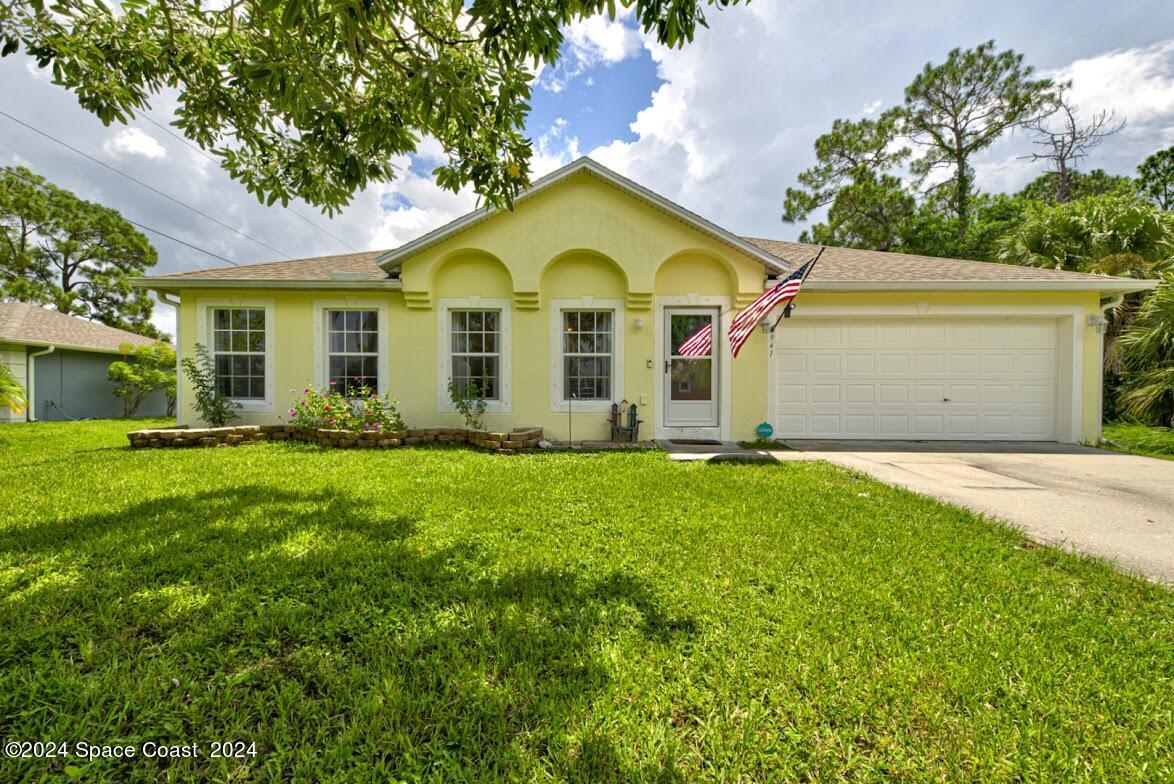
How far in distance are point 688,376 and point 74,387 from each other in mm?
20162

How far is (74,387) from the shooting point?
47.1ft

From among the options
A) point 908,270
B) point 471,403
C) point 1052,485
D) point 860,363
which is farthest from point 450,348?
point 908,270

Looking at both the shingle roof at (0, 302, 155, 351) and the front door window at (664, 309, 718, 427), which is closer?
the front door window at (664, 309, 718, 427)

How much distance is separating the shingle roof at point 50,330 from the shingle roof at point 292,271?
31.3ft

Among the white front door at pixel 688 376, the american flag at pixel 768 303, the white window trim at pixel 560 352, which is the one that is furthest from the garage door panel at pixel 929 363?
the white window trim at pixel 560 352

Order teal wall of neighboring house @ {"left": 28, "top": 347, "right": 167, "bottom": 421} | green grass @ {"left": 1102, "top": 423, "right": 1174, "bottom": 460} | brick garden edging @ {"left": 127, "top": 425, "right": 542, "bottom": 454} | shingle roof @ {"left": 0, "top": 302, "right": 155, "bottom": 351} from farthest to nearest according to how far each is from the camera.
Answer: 1. teal wall of neighboring house @ {"left": 28, "top": 347, "right": 167, "bottom": 421}
2. shingle roof @ {"left": 0, "top": 302, "right": 155, "bottom": 351}
3. brick garden edging @ {"left": 127, "top": 425, "right": 542, "bottom": 454}
4. green grass @ {"left": 1102, "top": 423, "right": 1174, "bottom": 460}

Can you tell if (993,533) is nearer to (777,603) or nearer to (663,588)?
(777,603)

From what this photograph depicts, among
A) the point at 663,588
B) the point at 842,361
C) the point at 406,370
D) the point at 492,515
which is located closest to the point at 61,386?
the point at 406,370

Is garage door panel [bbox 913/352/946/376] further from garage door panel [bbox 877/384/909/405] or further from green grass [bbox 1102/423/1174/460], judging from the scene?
green grass [bbox 1102/423/1174/460]

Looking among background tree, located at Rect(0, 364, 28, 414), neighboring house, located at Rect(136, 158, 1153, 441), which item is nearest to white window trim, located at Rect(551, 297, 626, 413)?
neighboring house, located at Rect(136, 158, 1153, 441)

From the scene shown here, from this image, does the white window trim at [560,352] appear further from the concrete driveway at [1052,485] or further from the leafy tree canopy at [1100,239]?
the leafy tree canopy at [1100,239]

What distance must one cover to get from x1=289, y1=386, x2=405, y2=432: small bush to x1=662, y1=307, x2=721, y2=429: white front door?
5221 millimetres

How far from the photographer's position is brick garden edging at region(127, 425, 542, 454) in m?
7.35

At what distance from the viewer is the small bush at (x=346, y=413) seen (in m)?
7.75
